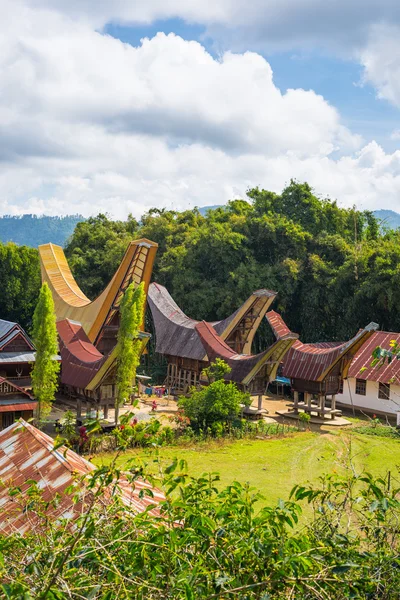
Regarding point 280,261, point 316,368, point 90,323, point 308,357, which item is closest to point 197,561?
point 316,368

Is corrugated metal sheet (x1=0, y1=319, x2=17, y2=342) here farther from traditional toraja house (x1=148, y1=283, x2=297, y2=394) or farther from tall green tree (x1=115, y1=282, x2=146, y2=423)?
traditional toraja house (x1=148, y1=283, x2=297, y2=394)

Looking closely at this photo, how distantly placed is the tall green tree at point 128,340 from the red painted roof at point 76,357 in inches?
38.2

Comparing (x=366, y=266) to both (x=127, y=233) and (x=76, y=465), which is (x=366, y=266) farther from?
(x=76, y=465)

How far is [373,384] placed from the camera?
22000 mm

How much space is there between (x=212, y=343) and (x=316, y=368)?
365cm

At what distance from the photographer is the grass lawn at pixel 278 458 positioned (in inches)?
542

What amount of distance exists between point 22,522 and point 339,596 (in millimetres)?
3657

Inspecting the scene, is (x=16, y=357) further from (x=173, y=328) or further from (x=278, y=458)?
(x=173, y=328)

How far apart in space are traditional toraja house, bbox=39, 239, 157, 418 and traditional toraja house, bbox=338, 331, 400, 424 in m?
8.50

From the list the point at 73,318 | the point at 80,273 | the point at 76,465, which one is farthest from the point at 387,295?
the point at 76,465

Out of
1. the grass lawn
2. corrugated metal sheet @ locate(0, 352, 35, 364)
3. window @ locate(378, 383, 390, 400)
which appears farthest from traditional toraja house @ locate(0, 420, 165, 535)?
window @ locate(378, 383, 390, 400)

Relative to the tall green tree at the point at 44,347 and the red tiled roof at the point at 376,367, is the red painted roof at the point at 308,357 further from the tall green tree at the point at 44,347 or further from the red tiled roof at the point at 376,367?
the tall green tree at the point at 44,347

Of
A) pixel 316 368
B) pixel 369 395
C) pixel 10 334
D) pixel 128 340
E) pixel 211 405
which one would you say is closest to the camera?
pixel 128 340

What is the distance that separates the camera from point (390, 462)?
601 inches
